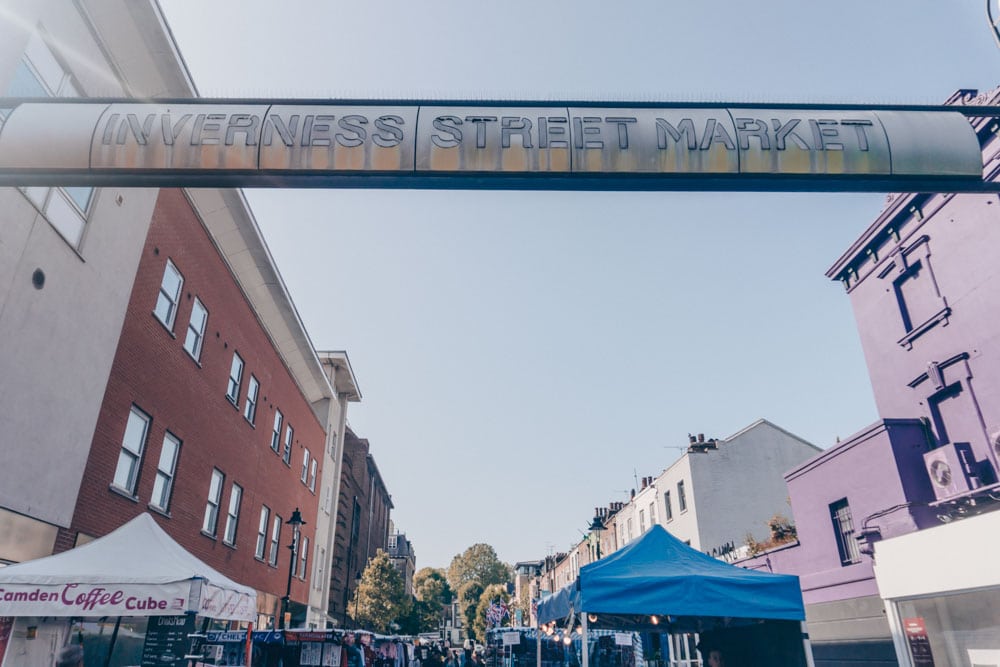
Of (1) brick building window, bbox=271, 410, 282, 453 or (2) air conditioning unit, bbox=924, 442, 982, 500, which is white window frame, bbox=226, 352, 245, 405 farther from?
(2) air conditioning unit, bbox=924, 442, 982, 500

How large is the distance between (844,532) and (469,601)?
8073 centimetres

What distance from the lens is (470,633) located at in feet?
279

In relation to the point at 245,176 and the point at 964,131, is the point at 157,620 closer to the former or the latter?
the point at 245,176

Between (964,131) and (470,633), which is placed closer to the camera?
(964,131)

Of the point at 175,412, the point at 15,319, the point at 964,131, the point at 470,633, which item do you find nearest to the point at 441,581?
the point at 470,633

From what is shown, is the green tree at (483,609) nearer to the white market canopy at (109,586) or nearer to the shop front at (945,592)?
the shop front at (945,592)

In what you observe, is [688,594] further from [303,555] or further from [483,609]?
[483,609]

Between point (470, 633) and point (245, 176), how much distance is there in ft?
302

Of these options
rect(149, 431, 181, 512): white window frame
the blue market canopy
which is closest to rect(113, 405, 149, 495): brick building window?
rect(149, 431, 181, 512): white window frame

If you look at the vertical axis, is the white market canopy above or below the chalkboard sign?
above

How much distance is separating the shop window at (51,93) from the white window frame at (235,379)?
27.5 ft

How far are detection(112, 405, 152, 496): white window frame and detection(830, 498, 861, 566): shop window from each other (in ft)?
53.2

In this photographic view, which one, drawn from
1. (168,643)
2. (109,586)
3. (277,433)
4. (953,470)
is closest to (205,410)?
(277,433)

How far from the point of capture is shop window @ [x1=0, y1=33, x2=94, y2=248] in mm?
9352
